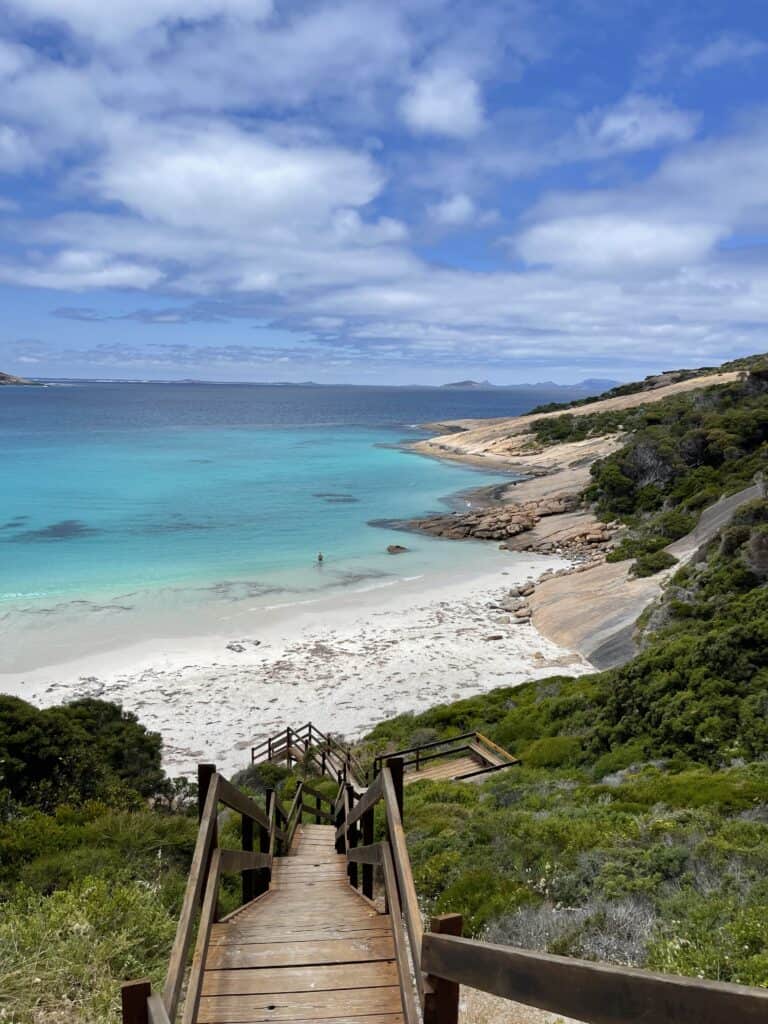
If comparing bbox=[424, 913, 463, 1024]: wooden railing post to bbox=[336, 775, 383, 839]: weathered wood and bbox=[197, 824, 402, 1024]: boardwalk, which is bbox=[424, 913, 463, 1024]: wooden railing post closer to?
bbox=[197, 824, 402, 1024]: boardwalk

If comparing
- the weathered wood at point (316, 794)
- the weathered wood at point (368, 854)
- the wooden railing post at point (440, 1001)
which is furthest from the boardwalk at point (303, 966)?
the weathered wood at point (316, 794)

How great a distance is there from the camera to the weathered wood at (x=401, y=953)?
9.84 feet

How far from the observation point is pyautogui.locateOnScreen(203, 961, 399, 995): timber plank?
137 inches

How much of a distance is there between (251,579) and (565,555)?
17110 mm

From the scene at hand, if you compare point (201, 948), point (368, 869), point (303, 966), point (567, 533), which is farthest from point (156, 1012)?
point (567, 533)

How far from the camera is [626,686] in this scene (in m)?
13.3

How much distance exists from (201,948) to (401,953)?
3.34 ft

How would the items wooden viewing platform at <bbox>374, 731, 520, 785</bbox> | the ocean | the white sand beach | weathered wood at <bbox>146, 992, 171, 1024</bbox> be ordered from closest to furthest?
weathered wood at <bbox>146, 992, 171, 1024</bbox>
wooden viewing platform at <bbox>374, 731, 520, 785</bbox>
the white sand beach
the ocean

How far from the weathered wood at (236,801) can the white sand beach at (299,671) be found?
36.9 feet

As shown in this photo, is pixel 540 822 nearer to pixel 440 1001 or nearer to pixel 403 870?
pixel 403 870

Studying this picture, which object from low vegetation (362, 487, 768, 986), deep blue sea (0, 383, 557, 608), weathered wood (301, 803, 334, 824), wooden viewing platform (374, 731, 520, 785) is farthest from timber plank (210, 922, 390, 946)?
deep blue sea (0, 383, 557, 608)

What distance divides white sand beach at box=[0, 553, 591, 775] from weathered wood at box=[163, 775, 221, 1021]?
1257cm

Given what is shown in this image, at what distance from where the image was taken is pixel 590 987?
1.73 meters

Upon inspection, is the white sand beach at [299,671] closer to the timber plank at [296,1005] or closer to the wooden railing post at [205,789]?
the wooden railing post at [205,789]
